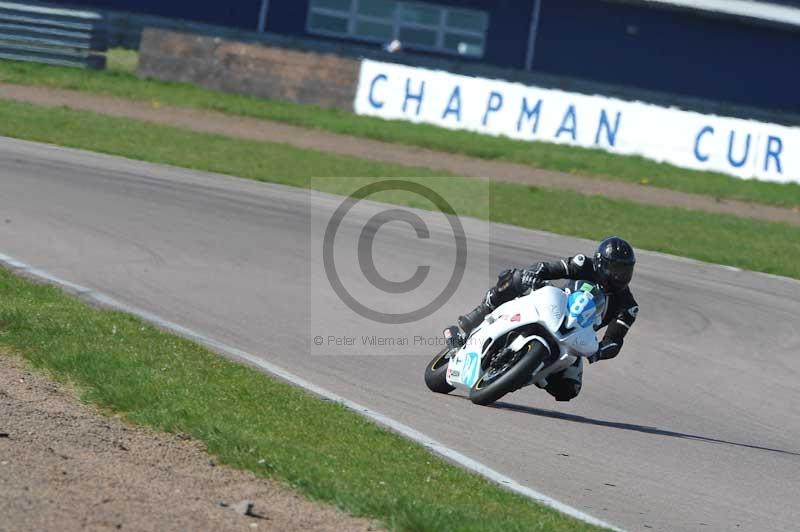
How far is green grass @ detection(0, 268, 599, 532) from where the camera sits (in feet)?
21.4

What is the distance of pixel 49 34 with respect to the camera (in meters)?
30.2

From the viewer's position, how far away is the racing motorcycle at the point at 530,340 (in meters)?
9.09

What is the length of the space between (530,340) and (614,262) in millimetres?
816

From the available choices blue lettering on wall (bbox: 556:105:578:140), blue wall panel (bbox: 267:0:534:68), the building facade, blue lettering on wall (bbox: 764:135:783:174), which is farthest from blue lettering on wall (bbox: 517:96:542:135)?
blue wall panel (bbox: 267:0:534:68)

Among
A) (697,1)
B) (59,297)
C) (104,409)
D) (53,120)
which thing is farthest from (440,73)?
(104,409)

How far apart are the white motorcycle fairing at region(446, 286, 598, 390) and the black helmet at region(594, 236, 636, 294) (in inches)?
12.5

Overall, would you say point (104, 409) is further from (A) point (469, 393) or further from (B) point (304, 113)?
(B) point (304, 113)

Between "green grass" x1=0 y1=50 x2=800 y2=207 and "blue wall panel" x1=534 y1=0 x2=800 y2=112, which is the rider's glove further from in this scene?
"blue wall panel" x1=534 y1=0 x2=800 y2=112

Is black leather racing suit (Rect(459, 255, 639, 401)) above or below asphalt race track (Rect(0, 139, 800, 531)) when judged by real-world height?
above

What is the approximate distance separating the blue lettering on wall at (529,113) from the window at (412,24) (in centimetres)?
1355

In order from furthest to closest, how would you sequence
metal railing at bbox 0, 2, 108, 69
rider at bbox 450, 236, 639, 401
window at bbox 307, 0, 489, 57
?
window at bbox 307, 0, 489, 57 < metal railing at bbox 0, 2, 108, 69 < rider at bbox 450, 236, 639, 401

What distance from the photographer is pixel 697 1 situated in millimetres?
37562

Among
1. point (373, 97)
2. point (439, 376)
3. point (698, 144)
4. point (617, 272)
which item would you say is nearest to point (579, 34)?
point (373, 97)

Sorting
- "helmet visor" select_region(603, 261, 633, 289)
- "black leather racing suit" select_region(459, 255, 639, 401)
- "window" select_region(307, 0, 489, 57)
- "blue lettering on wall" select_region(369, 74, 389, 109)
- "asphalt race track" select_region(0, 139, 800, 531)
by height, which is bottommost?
"asphalt race track" select_region(0, 139, 800, 531)
